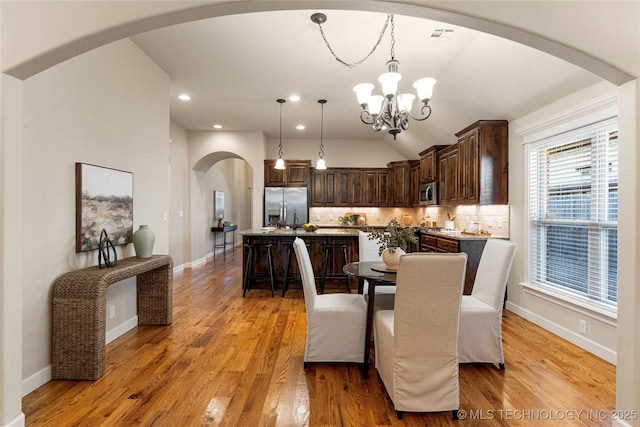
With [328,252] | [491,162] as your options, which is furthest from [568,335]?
[328,252]

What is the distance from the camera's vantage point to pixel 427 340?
2.05 metres

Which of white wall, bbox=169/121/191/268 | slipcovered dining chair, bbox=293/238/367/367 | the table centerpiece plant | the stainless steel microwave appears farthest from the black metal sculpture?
the stainless steel microwave

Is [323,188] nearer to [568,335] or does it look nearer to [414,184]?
[414,184]

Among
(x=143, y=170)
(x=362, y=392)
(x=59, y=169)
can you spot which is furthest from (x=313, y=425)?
(x=143, y=170)

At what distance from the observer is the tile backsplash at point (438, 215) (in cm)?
461

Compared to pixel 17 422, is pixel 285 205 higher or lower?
higher

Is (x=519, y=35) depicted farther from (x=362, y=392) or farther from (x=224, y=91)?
(x=224, y=91)

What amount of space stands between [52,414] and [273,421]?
53.9 inches

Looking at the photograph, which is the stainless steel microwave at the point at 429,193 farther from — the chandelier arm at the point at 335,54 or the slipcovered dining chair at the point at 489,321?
the slipcovered dining chair at the point at 489,321

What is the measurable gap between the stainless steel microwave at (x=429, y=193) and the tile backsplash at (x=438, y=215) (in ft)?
1.52

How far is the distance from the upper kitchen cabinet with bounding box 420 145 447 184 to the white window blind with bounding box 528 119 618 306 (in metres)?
2.29

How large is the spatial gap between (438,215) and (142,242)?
5.76 m

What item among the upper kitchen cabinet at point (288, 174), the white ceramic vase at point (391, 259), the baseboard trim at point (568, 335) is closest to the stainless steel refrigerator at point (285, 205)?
the upper kitchen cabinet at point (288, 174)

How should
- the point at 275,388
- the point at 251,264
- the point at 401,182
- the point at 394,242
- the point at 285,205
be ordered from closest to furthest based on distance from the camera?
the point at 275,388
the point at 394,242
the point at 251,264
the point at 285,205
the point at 401,182
